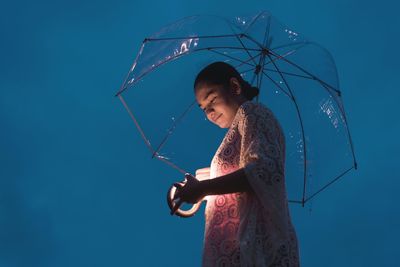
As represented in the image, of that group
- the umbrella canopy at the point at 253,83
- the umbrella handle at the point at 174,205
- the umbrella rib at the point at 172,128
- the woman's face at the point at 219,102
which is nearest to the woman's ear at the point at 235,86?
the woman's face at the point at 219,102

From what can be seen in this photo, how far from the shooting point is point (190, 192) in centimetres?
236

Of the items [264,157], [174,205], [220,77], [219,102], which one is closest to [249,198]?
[264,157]

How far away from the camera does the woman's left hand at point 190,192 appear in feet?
7.69

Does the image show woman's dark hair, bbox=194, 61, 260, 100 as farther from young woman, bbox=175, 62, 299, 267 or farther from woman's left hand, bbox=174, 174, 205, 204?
woman's left hand, bbox=174, 174, 205, 204

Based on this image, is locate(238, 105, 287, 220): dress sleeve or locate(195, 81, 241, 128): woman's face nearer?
locate(238, 105, 287, 220): dress sleeve

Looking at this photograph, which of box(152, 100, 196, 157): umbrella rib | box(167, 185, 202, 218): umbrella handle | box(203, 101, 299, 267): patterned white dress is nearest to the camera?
box(203, 101, 299, 267): patterned white dress

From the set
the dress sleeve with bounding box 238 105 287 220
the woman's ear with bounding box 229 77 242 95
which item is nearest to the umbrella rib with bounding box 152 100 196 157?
the woman's ear with bounding box 229 77 242 95

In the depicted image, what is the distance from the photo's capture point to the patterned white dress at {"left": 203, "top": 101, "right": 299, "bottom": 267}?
222 centimetres

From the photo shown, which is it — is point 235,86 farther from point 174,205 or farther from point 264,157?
point 174,205

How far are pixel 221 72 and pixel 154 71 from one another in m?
0.89

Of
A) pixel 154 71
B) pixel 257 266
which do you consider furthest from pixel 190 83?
pixel 257 266

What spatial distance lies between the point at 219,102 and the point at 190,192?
30.0 inches

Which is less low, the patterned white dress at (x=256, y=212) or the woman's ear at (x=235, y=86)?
the woman's ear at (x=235, y=86)

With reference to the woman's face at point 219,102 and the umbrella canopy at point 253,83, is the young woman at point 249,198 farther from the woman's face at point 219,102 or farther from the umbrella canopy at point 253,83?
the umbrella canopy at point 253,83
